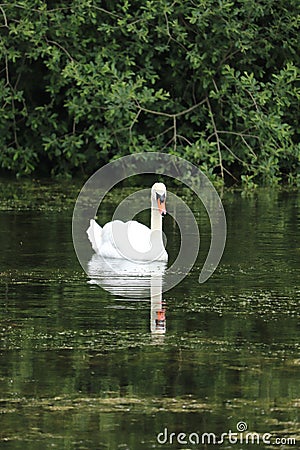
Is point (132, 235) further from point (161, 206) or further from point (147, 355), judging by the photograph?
point (147, 355)

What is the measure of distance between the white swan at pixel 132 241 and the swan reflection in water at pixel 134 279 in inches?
2.2

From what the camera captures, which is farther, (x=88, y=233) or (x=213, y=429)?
(x=88, y=233)

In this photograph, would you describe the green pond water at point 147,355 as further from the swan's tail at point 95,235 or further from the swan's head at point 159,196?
the swan's head at point 159,196

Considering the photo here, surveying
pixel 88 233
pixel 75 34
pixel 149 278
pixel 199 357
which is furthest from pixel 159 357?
pixel 75 34

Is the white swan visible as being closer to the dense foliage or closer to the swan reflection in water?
the swan reflection in water

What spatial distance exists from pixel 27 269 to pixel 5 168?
949 centimetres

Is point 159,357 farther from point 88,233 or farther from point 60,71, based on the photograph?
point 60,71

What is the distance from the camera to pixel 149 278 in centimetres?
1052

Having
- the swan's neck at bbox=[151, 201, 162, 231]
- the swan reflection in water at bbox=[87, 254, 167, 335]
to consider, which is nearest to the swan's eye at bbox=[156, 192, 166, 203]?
the swan's neck at bbox=[151, 201, 162, 231]

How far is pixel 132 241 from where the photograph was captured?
453 inches

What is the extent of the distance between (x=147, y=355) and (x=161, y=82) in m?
12.3

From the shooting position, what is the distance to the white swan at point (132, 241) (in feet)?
37.3

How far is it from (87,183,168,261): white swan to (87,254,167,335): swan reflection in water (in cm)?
6

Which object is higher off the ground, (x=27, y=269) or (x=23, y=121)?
(x=23, y=121)
